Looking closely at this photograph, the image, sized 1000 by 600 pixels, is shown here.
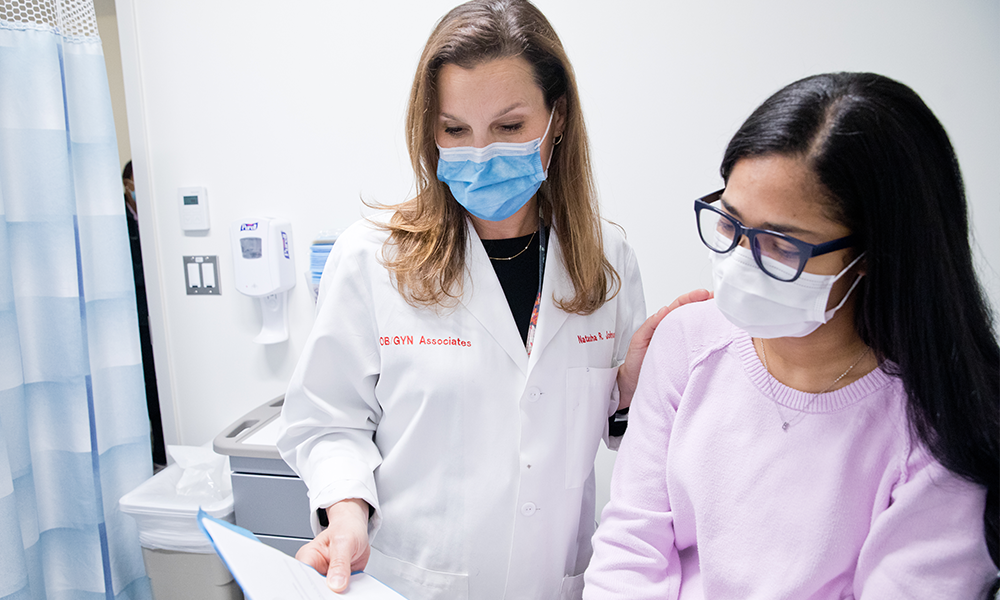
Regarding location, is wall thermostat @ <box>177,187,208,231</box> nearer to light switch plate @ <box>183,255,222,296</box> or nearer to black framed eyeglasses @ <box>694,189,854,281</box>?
light switch plate @ <box>183,255,222,296</box>

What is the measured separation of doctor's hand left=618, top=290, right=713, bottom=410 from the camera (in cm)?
103

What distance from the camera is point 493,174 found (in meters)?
1.00

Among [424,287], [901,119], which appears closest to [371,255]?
[424,287]

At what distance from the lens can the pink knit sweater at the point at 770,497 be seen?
0.69 metres

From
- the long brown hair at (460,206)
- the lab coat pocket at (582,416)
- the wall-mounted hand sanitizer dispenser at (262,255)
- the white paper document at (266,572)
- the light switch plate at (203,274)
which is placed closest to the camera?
the white paper document at (266,572)

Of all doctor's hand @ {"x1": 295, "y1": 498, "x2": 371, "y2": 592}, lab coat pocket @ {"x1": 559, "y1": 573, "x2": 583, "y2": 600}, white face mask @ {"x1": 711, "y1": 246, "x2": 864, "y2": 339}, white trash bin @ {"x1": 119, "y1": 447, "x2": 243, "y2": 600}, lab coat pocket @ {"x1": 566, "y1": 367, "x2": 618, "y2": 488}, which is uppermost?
white face mask @ {"x1": 711, "y1": 246, "x2": 864, "y2": 339}

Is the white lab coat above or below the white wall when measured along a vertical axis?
below

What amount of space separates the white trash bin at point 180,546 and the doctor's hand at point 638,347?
1.28 m

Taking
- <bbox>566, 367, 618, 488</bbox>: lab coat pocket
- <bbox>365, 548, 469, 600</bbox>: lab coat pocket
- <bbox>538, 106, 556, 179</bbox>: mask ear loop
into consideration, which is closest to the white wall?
<bbox>538, 106, 556, 179</bbox>: mask ear loop

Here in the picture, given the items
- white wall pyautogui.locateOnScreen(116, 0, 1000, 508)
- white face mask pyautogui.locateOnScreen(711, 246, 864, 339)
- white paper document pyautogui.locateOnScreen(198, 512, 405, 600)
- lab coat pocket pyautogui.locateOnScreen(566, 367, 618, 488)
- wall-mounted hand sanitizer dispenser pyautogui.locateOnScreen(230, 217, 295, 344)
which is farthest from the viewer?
wall-mounted hand sanitizer dispenser pyautogui.locateOnScreen(230, 217, 295, 344)

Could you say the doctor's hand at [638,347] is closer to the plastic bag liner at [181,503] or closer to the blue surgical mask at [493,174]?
the blue surgical mask at [493,174]

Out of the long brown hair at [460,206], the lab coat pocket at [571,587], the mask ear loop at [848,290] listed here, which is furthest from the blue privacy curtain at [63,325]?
the mask ear loop at [848,290]

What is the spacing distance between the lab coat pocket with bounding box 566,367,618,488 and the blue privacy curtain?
5.15ft

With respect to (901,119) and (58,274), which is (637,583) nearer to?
(901,119)
